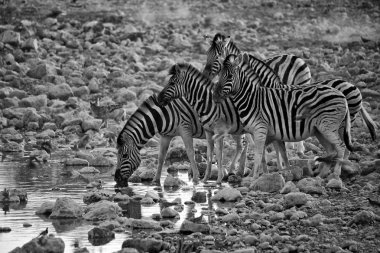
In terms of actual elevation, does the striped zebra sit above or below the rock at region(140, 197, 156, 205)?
above

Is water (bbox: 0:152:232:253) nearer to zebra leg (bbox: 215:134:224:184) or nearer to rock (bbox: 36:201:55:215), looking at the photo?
rock (bbox: 36:201:55:215)

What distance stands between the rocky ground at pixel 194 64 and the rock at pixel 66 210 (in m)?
0.04

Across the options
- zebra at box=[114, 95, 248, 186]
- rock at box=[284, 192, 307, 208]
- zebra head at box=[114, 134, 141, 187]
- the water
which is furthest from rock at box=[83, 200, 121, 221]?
zebra at box=[114, 95, 248, 186]

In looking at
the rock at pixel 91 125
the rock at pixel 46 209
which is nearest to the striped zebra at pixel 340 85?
the rock at pixel 91 125

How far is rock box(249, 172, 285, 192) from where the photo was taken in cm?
1326

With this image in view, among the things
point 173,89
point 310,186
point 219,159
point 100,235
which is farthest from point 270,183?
point 100,235

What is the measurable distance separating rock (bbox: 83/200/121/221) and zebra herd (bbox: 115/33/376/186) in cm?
229

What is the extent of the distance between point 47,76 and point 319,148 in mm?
8377

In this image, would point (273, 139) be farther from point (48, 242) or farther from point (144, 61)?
point (144, 61)

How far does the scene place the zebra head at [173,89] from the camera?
1471 cm

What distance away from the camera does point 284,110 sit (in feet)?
46.1

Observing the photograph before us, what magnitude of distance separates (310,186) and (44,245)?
14.3 feet

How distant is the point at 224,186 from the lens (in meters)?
14.1

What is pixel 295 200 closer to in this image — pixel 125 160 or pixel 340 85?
pixel 340 85
